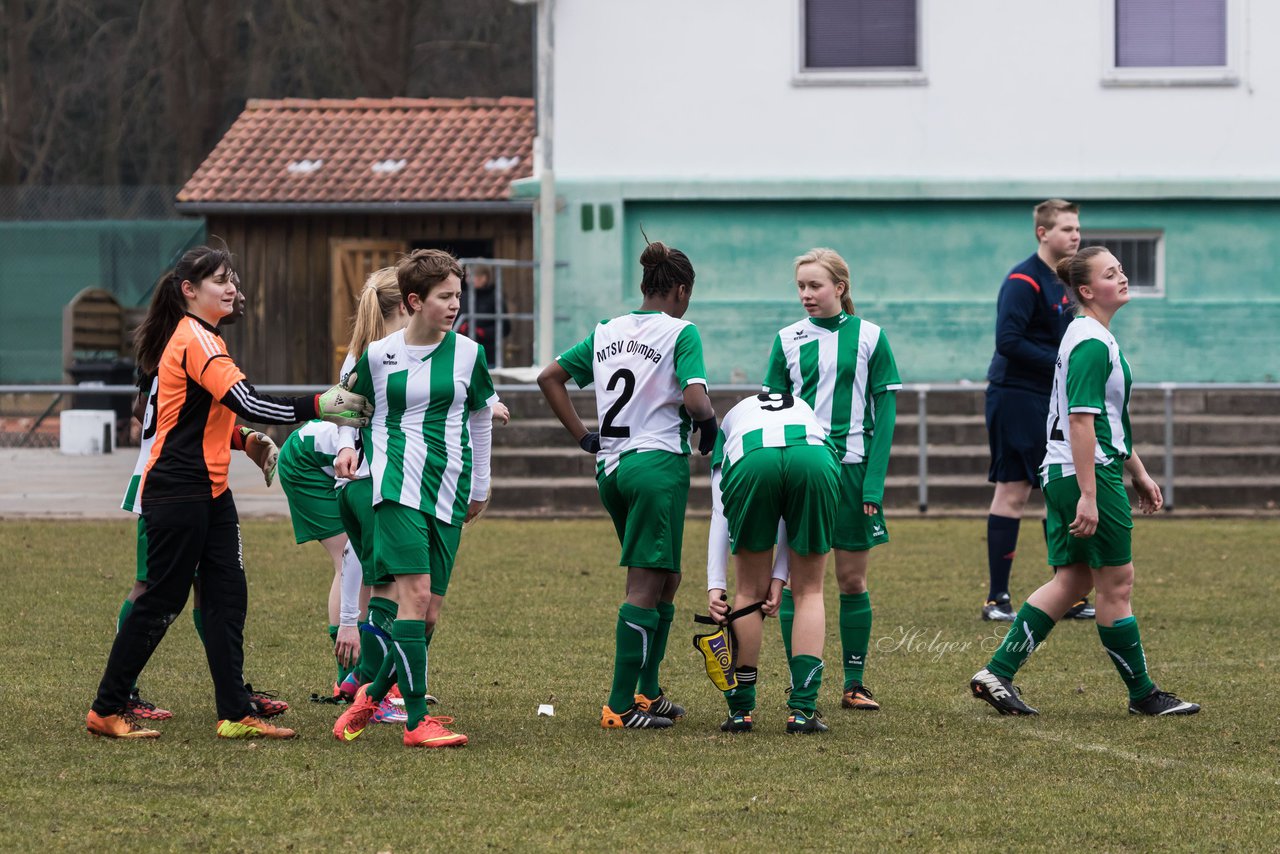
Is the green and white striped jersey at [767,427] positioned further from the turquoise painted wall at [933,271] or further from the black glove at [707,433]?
the turquoise painted wall at [933,271]

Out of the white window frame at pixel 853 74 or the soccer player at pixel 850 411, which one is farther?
the white window frame at pixel 853 74

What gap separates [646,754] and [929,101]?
13374 millimetres

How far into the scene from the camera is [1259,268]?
18.6 m

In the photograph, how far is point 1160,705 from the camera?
6938 millimetres

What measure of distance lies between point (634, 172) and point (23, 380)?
1151 cm

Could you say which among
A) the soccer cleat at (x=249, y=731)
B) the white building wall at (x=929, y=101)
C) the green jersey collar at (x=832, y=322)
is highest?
the white building wall at (x=929, y=101)

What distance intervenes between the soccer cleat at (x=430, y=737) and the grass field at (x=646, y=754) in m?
0.05

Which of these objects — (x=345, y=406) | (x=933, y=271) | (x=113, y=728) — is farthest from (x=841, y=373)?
(x=933, y=271)

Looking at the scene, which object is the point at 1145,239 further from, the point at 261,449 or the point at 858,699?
the point at 261,449

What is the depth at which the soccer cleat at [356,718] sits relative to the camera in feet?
21.2

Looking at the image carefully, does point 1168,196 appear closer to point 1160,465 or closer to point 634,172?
point 1160,465

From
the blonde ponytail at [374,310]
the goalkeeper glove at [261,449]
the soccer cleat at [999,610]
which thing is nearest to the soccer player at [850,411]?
the blonde ponytail at [374,310]

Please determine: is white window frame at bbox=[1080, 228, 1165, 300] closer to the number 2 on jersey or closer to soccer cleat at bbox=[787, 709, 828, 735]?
the number 2 on jersey

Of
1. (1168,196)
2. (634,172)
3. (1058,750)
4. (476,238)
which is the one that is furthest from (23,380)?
(1058,750)
